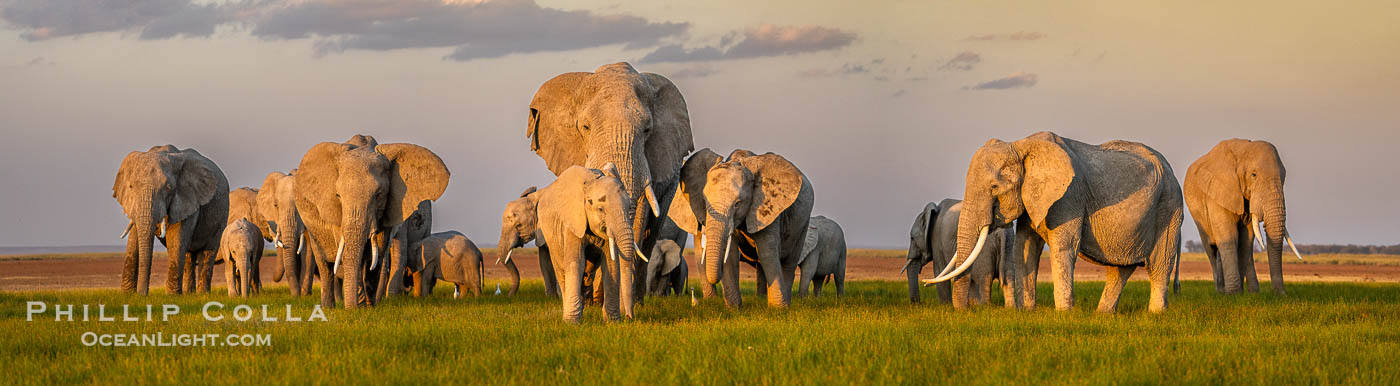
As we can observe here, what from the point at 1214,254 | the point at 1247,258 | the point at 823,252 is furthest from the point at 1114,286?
the point at 1214,254

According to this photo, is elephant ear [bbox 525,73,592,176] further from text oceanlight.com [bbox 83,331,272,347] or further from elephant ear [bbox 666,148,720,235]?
text oceanlight.com [bbox 83,331,272,347]

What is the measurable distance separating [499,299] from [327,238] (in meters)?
3.17

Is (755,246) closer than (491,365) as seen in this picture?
No

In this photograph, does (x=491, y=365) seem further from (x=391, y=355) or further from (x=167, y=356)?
(x=167, y=356)

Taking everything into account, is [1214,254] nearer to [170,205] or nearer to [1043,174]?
[1043,174]

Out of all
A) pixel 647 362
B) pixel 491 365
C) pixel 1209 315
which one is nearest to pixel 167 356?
pixel 491 365

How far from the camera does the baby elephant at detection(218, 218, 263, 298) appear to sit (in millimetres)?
20281

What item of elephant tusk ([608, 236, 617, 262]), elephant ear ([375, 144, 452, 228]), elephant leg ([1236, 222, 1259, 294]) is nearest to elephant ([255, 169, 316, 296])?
elephant ear ([375, 144, 452, 228])

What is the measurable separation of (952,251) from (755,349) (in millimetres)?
6958

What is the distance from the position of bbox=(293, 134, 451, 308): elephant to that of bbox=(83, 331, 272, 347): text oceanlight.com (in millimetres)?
4043

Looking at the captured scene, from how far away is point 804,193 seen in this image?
15977mm

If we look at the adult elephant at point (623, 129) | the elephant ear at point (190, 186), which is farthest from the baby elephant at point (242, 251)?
the adult elephant at point (623, 129)

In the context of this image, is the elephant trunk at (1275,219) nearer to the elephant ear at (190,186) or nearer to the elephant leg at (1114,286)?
the elephant leg at (1114,286)

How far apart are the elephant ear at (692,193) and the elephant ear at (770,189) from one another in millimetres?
584
